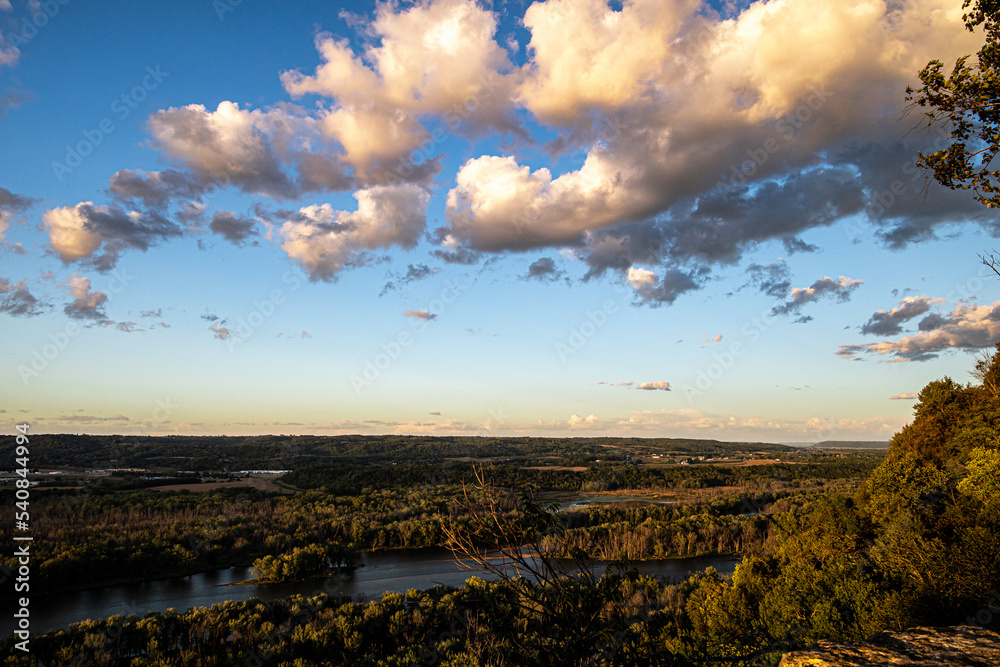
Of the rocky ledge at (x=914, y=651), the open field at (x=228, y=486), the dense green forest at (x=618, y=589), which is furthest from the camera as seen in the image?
the open field at (x=228, y=486)

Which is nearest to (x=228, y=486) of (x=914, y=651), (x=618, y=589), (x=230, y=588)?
(x=230, y=588)

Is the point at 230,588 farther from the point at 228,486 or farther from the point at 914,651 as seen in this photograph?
the point at 228,486

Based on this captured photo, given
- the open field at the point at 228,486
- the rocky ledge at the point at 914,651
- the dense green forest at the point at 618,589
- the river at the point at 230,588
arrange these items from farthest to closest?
the open field at the point at 228,486 → the river at the point at 230,588 → the dense green forest at the point at 618,589 → the rocky ledge at the point at 914,651

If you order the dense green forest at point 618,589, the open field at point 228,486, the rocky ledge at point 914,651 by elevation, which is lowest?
the open field at point 228,486

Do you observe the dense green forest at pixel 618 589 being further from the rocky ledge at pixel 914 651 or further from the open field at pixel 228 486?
the open field at pixel 228 486

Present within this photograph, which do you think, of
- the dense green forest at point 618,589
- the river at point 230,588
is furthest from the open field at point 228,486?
the river at point 230,588

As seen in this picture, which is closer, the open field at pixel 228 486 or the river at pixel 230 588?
the river at pixel 230 588
